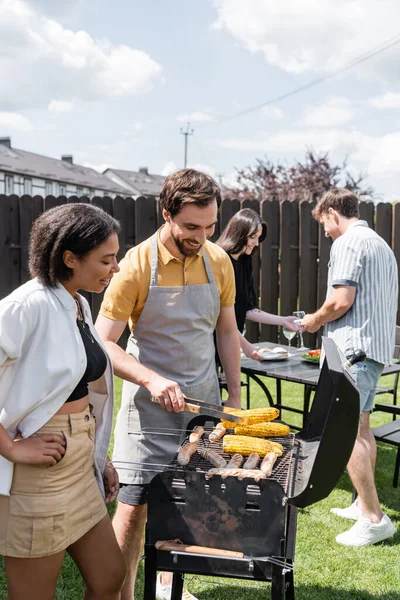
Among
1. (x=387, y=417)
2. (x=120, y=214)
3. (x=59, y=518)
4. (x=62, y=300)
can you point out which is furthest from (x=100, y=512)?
(x=120, y=214)

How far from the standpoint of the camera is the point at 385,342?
160 inches

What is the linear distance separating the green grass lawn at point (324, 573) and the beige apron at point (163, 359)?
667mm

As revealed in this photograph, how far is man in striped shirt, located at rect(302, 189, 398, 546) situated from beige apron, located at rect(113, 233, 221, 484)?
1.41m

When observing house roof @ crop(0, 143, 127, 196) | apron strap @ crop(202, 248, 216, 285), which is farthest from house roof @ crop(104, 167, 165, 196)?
apron strap @ crop(202, 248, 216, 285)

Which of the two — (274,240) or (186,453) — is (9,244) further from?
(186,453)

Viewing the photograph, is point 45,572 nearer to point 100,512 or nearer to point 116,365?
point 100,512

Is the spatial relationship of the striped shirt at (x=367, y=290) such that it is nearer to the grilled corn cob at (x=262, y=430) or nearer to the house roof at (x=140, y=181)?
the grilled corn cob at (x=262, y=430)

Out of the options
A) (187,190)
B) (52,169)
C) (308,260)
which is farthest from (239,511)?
(52,169)

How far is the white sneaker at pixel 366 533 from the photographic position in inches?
157

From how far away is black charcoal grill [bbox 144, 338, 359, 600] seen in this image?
6.71 ft

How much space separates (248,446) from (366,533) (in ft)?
6.84

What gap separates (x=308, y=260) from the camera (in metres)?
9.30

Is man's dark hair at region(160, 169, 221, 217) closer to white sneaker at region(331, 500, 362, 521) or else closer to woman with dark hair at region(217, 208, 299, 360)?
woman with dark hair at region(217, 208, 299, 360)

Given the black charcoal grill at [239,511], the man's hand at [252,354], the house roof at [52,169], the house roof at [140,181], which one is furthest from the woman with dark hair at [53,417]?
the house roof at [140,181]
